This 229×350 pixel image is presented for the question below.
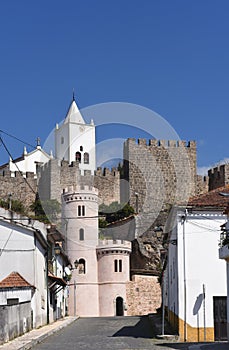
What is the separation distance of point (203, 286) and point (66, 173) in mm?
48261

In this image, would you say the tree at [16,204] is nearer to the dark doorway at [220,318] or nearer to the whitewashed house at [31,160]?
the whitewashed house at [31,160]

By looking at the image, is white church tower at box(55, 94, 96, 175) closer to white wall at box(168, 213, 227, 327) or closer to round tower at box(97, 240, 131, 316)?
round tower at box(97, 240, 131, 316)

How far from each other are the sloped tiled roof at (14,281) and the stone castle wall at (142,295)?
2935 cm

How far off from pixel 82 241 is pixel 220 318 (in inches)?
1304

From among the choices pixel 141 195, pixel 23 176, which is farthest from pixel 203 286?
pixel 23 176

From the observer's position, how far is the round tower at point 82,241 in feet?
170

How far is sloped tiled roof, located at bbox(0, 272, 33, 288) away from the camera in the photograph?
71.4 feet

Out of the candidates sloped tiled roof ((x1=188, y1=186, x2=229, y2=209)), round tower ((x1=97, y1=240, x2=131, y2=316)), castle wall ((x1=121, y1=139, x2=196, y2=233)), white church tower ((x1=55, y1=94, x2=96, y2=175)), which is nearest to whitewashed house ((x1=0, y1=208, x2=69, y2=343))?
sloped tiled roof ((x1=188, y1=186, x2=229, y2=209))

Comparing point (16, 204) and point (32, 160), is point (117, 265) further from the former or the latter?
point (32, 160)

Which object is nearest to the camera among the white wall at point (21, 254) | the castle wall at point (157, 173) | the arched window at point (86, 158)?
the white wall at point (21, 254)

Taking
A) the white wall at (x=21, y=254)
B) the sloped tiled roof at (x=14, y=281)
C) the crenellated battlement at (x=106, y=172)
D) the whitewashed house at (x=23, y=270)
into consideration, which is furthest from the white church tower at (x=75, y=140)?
the sloped tiled roof at (x=14, y=281)

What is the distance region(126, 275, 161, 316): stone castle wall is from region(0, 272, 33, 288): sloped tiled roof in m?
29.4

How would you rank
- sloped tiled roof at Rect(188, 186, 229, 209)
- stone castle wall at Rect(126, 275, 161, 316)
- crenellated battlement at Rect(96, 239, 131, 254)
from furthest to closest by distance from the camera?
crenellated battlement at Rect(96, 239, 131, 254) → stone castle wall at Rect(126, 275, 161, 316) → sloped tiled roof at Rect(188, 186, 229, 209)

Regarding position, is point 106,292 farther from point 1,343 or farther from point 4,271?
point 1,343
